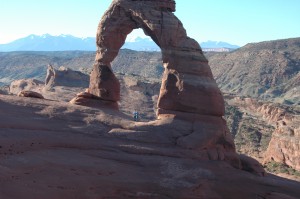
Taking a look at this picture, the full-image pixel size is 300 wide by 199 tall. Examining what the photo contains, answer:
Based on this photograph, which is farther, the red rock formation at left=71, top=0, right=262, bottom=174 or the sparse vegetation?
the sparse vegetation

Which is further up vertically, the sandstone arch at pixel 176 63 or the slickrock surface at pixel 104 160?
the sandstone arch at pixel 176 63

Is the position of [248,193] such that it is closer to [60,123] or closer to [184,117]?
[184,117]

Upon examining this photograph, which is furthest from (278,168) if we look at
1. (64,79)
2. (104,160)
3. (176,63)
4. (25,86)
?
(25,86)

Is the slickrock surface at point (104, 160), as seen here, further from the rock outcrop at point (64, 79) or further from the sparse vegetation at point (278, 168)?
the rock outcrop at point (64, 79)

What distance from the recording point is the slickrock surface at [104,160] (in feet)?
50.1

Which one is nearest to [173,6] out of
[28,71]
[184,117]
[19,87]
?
[184,117]

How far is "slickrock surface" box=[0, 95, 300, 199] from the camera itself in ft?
50.1

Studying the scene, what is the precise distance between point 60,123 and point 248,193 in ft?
28.9

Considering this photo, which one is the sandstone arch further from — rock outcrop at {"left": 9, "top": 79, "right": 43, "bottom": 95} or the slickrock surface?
rock outcrop at {"left": 9, "top": 79, "right": 43, "bottom": 95}

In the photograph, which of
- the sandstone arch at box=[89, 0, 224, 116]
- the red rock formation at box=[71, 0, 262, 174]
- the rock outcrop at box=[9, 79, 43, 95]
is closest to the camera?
the red rock formation at box=[71, 0, 262, 174]

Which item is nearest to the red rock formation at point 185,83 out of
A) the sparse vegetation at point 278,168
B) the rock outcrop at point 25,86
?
the sparse vegetation at point 278,168

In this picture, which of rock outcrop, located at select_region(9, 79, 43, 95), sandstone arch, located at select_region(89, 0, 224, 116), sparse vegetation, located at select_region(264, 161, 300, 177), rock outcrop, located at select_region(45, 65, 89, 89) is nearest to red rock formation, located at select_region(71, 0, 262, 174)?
sandstone arch, located at select_region(89, 0, 224, 116)

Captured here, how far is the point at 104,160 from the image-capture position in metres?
17.9

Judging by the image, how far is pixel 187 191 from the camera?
55.1 ft
